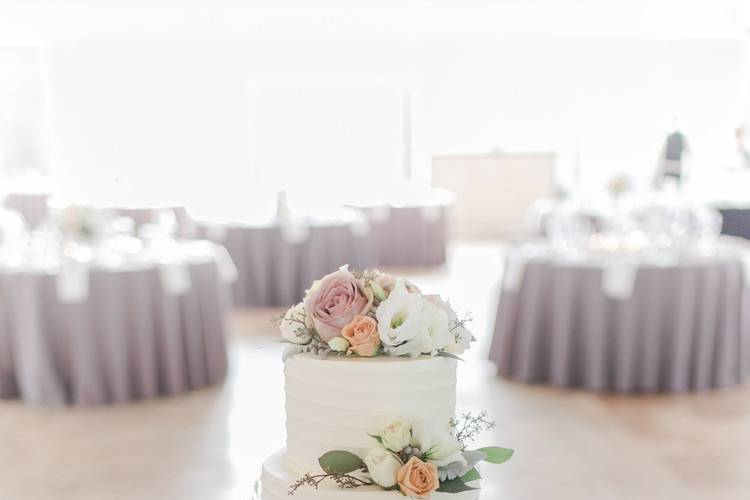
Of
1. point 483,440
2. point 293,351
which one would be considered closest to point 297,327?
point 293,351

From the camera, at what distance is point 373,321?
145 centimetres

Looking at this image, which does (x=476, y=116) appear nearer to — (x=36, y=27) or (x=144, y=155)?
(x=144, y=155)

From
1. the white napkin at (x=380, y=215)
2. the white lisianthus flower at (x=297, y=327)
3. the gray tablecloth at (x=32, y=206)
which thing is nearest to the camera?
the white lisianthus flower at (x=297, y=327)

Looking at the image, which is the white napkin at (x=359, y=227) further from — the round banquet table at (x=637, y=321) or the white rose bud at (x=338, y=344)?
the white rose bud at (x=338, y=344)

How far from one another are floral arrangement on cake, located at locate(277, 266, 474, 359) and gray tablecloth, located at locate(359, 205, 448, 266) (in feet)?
21.5

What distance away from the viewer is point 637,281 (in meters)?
4.02

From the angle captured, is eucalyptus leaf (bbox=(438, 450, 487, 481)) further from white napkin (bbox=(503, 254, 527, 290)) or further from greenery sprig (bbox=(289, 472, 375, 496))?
white napkin (bbox=(503, 254, 527, 290))

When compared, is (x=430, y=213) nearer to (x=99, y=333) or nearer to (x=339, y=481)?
(x=99, y=333)

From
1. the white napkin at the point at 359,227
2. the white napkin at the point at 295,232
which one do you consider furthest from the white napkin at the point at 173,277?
the white napkin at the point at 359,227

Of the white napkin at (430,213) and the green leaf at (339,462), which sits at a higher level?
the green leaf at (339,462)

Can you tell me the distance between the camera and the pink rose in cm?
145

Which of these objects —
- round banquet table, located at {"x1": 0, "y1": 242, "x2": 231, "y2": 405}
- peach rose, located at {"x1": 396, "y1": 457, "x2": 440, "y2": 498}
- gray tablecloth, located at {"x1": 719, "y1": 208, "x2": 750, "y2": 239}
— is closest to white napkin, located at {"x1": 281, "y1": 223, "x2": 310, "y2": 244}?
round banquet table, located at {"x1": 0, "y1": 242, "x2": 231, "y2": 405}

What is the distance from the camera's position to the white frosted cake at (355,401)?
1437 mm

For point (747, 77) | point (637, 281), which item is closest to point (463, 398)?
point (637, 281)
